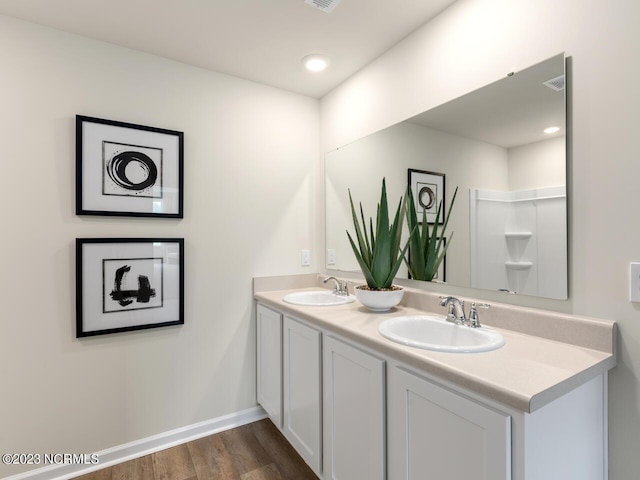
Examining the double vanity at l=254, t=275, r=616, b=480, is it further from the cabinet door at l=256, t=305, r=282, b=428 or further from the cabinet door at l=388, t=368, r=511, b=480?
the cabinet door at l=256, t=305, r=282, b=428

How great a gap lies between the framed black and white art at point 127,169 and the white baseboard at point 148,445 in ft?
4.22

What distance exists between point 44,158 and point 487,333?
7.13ft

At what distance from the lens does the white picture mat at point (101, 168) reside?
1.76 m

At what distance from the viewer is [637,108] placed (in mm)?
1025

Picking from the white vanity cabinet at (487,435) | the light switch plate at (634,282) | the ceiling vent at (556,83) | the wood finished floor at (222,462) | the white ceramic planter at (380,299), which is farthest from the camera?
the wood finished floor at (222,462)

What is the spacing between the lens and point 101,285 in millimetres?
1792

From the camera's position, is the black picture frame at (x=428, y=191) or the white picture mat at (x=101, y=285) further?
the white picture mat at (x=101, y=285)

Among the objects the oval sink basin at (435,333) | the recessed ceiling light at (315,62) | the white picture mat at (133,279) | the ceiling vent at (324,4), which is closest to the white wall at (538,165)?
the oval sink basin at (435,333)

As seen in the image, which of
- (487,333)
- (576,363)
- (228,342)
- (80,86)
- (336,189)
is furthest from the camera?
(336,189)

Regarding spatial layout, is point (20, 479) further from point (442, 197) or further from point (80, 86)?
point (442, 197)

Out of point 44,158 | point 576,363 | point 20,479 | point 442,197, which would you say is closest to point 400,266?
point 442,197

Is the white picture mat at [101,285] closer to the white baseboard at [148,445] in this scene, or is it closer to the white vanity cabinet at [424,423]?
the white baseboard at [148,445]

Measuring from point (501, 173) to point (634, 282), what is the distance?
1.92 feet

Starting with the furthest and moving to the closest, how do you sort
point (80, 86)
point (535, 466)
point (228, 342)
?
point (228, 342)
point (80, 86)
point (535, 466)
